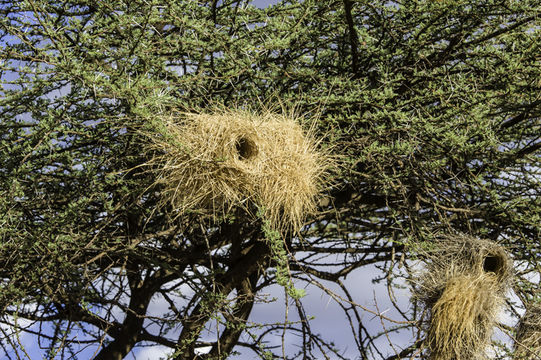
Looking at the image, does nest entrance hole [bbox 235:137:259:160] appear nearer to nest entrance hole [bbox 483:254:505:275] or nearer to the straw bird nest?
the straw bird nest

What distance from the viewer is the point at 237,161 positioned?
3014mm

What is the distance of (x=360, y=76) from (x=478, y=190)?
864 mm

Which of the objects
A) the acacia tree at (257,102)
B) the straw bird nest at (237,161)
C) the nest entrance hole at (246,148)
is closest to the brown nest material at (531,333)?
the acacia tree at (257,102)

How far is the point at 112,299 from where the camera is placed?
13.0 feet

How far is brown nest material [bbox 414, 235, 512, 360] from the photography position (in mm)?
3293

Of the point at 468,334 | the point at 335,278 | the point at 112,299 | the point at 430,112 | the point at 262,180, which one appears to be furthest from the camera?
the point at 335,278

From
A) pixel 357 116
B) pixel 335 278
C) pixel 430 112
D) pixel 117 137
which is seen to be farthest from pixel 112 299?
pixel 430 112

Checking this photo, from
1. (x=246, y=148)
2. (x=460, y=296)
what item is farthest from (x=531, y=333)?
(x=246, y=148)

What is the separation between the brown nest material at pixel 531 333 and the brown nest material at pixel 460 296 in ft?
0.69

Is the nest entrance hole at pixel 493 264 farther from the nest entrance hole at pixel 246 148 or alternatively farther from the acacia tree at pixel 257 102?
the nest entrance hole at pixel 246 148

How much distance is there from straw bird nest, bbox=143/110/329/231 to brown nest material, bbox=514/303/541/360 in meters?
1.31

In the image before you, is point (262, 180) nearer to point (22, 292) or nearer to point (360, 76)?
point (360, 76)

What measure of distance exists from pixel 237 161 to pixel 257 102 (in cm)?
68

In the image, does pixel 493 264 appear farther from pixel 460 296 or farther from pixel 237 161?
pixel 237 161
